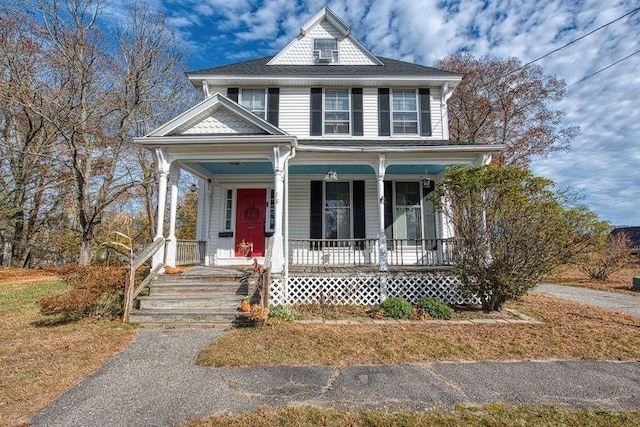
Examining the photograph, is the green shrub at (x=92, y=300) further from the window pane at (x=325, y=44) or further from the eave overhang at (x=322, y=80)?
the window pane at (x=325, y=44)

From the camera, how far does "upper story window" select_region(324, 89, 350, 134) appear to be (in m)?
10.9

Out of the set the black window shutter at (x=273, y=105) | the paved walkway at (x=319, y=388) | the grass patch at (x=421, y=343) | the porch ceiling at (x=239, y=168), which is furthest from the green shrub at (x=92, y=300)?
the black window shutter at (x=273, y=105)

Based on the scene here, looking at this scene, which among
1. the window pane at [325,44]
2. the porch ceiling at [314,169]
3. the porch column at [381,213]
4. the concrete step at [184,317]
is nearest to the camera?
the concrete step at [184,317]

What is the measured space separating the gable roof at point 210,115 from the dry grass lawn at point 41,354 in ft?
15.4

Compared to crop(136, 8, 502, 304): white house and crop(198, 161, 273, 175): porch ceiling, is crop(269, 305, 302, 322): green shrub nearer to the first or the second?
crop(136, 8, 502, 304): white house

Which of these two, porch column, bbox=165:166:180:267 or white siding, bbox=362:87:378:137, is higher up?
white siding, bbox=362:87:378:137

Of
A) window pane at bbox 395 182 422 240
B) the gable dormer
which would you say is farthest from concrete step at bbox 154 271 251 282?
the gable dormer

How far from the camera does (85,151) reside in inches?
609

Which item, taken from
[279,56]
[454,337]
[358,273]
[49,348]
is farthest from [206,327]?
[279,56]

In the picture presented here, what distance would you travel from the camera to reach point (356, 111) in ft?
35.9

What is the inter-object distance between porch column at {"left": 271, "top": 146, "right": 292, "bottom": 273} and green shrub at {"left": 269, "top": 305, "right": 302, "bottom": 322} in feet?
3.37

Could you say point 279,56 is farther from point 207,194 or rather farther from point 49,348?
point 49,348

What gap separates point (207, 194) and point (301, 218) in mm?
3123

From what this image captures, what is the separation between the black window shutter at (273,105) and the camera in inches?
426
